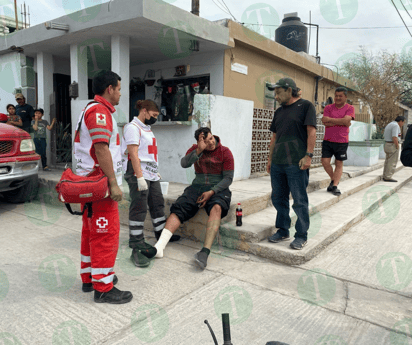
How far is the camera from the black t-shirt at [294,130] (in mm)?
3555

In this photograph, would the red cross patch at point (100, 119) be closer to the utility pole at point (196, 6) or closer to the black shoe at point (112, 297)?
the black shoe at point (112, 297)

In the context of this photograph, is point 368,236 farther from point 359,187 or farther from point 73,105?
point 73,105

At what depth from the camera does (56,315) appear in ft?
7.97

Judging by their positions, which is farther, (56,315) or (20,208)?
(20,208)

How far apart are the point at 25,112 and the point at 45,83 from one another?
2.99ft

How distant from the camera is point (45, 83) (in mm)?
8039

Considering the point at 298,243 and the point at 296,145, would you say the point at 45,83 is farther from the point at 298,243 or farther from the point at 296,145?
the point at 298,243

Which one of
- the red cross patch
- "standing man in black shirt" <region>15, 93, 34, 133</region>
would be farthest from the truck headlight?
the red cross patch

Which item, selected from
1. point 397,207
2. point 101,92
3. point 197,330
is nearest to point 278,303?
point 197,330

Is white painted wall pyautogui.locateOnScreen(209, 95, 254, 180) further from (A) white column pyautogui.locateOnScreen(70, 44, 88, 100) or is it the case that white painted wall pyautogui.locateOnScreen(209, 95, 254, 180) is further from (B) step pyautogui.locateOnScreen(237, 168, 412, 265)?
(A) white column pyautogui.locateOnScreen(70, 44, 88, 100)

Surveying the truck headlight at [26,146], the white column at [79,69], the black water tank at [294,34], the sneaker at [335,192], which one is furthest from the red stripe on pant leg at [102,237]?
the black water tank at [294,34]

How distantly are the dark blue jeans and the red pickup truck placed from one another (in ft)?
6.70

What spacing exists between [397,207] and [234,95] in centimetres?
417

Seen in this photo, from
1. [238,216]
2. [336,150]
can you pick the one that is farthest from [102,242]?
[336,150]
